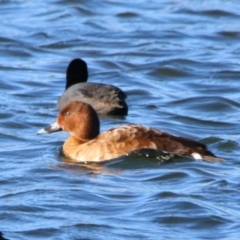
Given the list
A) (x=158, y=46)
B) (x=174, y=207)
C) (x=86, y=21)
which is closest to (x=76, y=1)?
(x=86, y=21)

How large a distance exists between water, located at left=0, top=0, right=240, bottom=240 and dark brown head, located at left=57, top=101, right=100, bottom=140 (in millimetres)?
400

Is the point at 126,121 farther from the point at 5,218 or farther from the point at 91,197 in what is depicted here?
the point at 5,218

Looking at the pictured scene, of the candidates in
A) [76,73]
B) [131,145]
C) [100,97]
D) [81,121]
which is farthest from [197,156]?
[76,73]

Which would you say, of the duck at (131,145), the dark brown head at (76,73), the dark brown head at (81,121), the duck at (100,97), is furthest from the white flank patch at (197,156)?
the dark brown head at (76,73)

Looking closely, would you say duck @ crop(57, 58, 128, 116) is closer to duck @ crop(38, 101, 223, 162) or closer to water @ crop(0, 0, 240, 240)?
water @ crop(0, 0, 240, 240)

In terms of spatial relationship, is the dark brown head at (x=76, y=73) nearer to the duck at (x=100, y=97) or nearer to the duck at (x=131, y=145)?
the duck at (x=100, y=97)

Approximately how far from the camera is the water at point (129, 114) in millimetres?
10445

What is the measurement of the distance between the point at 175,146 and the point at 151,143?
26cm

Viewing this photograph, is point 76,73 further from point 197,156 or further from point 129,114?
point 197,156

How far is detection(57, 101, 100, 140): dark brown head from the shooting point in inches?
509

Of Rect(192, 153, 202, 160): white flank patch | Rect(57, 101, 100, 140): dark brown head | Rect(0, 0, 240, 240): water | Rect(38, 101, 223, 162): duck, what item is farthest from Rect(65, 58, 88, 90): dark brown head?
Rect(192, 153, 202, 160): white flank patch

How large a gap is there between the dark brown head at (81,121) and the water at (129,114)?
0.40m

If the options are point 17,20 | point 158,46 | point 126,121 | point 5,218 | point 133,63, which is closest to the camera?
point 5,218

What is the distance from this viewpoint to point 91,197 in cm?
1120
